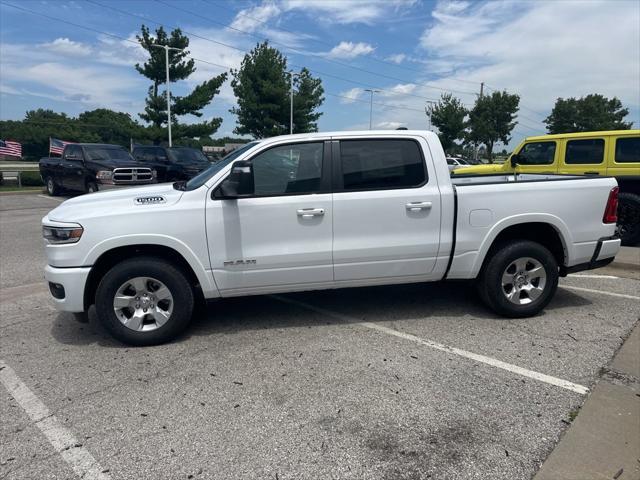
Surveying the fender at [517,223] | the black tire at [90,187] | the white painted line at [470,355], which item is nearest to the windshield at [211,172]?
the white painted line at [470,355]

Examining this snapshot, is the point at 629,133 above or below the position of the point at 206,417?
above

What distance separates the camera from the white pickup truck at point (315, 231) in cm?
397

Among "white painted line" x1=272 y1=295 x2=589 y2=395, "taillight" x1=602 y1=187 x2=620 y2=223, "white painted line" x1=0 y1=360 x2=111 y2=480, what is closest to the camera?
"white painted line" x1=0 y1=360 x2=111 y2=480

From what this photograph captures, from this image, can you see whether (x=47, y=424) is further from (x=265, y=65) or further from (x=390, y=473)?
(x=265, y=65)

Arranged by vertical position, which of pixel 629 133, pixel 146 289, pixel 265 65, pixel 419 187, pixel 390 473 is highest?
pixel 265 65

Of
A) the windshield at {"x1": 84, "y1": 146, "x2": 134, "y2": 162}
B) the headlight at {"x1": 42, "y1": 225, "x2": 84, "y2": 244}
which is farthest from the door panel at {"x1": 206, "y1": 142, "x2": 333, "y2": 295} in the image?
the windshield at {"x1": 84, "y1": 146, "x2": 134, "y2": 162}

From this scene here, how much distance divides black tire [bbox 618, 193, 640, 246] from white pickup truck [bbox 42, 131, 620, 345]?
4.23 meters

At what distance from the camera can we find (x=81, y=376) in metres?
3.60

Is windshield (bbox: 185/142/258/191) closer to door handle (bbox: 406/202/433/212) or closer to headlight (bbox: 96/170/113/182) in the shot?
door handle (bbox: 406/202/433/212)

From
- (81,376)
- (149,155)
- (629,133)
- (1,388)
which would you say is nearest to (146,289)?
(81,376)

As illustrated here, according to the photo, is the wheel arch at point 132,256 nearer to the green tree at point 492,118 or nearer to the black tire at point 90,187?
the black tire at point 90,187

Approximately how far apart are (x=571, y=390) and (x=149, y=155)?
17756 mm

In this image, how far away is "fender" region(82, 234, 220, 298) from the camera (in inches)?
153

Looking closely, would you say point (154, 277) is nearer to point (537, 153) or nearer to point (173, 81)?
point (537, 153)
